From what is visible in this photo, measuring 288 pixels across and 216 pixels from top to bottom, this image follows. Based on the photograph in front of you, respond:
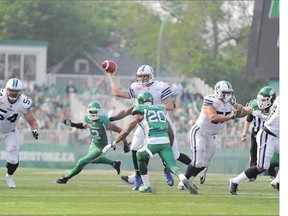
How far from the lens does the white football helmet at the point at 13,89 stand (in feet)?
50.5

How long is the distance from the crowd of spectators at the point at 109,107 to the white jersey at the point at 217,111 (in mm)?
13748

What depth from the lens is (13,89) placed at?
608 inches

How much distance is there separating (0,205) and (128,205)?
5.26ft

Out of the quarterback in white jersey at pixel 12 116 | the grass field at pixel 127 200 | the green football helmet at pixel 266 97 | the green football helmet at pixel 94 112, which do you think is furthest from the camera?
the green football helmet at pixel 94 112

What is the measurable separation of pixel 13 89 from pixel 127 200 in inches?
123

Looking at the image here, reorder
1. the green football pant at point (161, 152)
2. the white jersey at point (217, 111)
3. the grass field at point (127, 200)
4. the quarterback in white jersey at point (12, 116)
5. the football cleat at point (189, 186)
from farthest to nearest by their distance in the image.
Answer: the quarterback in white jersey at point (12, 116)
the white jersey at point (217, 111)
the green football pant at point (161, 152)
the football cleat at point (189, 186)
the grass field at point (127, 200)

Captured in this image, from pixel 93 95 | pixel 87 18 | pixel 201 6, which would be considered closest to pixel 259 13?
pixel 93 95

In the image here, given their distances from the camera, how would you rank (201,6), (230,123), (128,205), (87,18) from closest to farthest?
(128,205)
(230,123)
(201,6)
(87,18)

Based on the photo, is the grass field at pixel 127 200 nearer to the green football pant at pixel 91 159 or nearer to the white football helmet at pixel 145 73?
the green football pant at pixel 91 159

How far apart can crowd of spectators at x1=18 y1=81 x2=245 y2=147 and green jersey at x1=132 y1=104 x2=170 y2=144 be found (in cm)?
1536

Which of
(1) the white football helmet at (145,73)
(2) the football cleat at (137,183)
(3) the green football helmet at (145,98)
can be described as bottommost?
(2) the football cleat at (137,183)

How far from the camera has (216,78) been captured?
39031 millimetres

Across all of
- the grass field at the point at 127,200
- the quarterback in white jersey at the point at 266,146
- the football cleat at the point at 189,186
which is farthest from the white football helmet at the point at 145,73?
the football cleat at the point at 189,186

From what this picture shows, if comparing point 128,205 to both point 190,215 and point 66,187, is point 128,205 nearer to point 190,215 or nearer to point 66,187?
point 190,215
